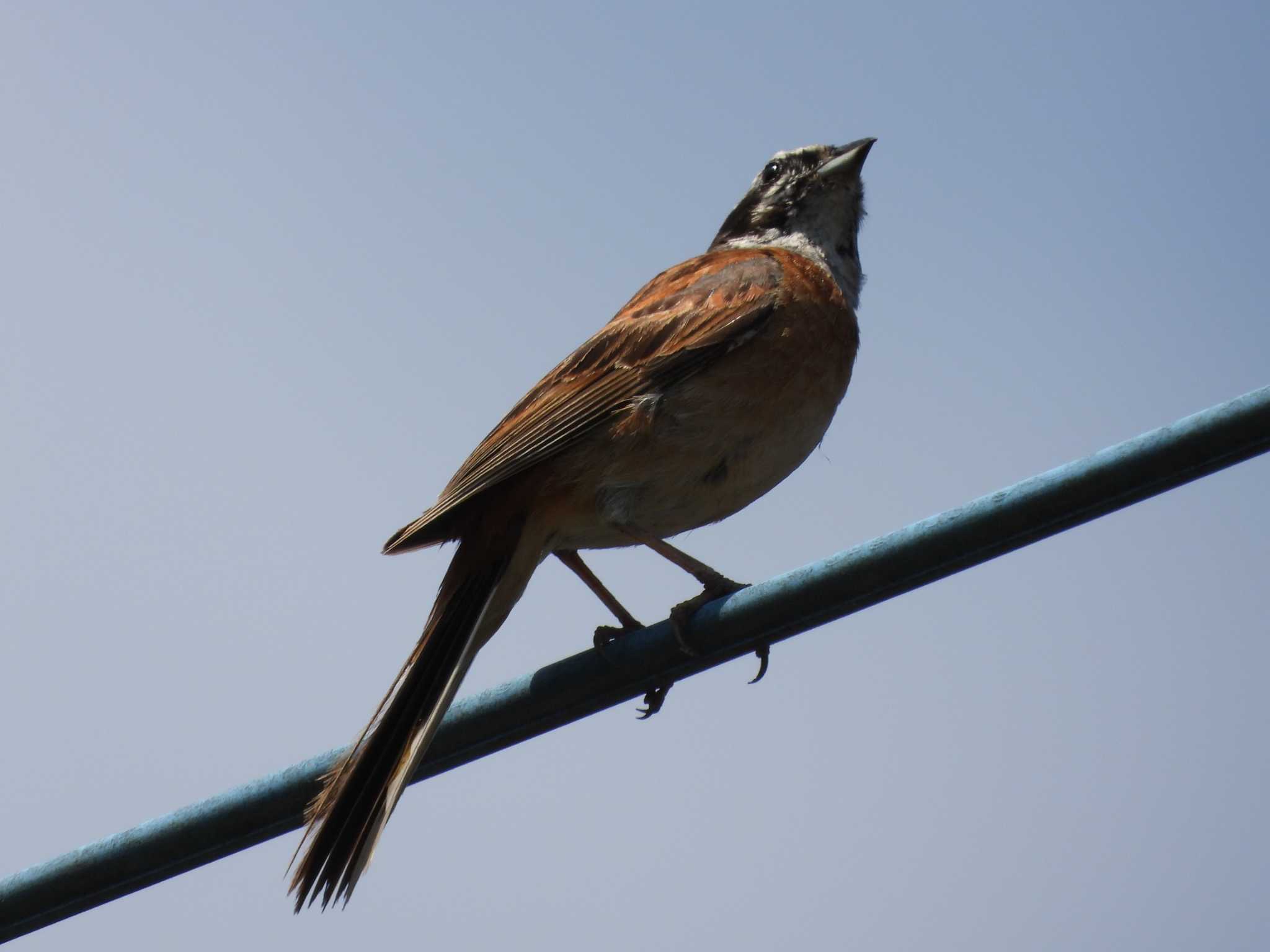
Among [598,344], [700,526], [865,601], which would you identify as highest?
[598,344]

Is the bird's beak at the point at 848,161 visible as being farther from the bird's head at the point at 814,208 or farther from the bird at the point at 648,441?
the bird at the point at 648,441

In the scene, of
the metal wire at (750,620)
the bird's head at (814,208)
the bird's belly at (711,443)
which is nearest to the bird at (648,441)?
the bird's belly at (711,443)

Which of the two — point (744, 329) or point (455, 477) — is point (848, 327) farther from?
point (455, 477)

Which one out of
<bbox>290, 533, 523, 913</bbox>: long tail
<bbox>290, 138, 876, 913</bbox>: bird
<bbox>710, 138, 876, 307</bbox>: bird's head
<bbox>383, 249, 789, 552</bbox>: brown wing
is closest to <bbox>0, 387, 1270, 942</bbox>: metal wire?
<bbox>290, 533, 523, 913</bbox>: long tail

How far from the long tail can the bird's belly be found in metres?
0.58

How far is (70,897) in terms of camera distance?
10.2ft

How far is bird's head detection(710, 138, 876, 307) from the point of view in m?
6.72

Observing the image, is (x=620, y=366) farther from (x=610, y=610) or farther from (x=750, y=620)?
(x=750, y=620)

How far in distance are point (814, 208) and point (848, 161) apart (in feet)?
0.89

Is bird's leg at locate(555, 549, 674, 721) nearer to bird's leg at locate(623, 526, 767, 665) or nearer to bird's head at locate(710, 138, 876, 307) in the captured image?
bird's leg at locate(623, 526, 767, 665)

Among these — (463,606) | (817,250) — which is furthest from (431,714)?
(817,250)

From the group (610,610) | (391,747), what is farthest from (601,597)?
(391,747)

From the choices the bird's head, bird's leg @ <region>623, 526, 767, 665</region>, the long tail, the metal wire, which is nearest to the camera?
the metal wire

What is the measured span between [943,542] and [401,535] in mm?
2556
